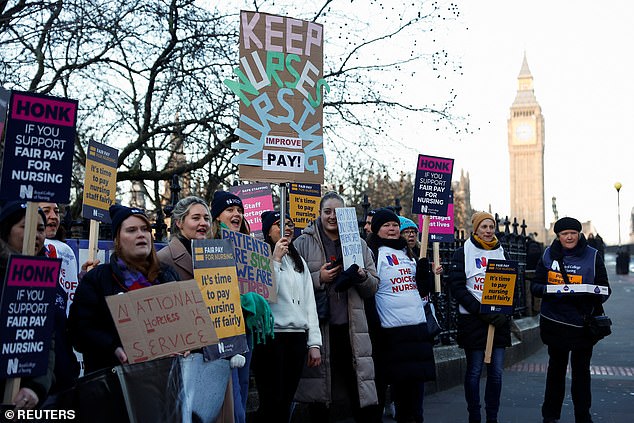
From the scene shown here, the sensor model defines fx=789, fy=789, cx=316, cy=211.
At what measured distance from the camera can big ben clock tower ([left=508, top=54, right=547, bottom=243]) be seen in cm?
14912

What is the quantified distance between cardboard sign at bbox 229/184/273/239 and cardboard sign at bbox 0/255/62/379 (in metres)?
5.24

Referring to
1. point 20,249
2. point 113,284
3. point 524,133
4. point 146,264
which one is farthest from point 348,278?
point 524,133

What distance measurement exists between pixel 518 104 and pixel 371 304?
166948 mm

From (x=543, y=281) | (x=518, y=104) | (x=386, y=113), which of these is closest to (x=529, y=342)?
(x=386, y=113)

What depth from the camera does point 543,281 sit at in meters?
7.13

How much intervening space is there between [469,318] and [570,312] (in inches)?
34.4

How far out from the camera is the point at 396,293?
20.9ft

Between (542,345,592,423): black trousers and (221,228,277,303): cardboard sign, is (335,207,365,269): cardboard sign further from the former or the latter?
(542,345,592,423): black trousers

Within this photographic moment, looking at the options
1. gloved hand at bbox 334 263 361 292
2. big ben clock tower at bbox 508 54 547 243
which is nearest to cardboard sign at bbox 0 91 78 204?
gloved hand at bbox 334 263 361 292

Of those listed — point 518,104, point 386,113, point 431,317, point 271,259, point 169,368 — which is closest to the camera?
point 169,368

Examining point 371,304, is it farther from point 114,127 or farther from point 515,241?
point 114,127

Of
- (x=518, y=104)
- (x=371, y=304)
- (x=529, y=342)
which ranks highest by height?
(x=518, y=104)

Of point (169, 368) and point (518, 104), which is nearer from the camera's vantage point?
point (169, 368)

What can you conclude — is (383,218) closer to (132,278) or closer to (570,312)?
(570,312)
